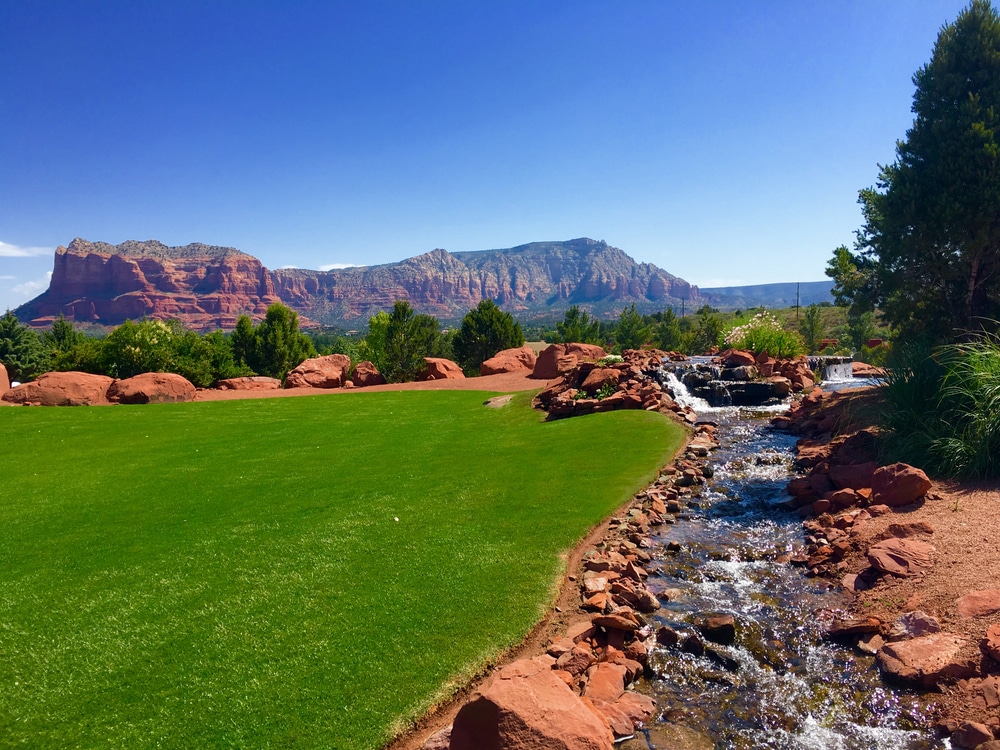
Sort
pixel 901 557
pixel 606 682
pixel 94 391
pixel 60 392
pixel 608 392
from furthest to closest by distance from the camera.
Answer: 1. pixel 94 391
2. pixel 60 392
3. pixel 608 392
4. pixel 901 557
5. pixel 606 682

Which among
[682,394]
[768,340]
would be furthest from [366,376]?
[768,340]

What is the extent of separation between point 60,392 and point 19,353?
1706cm

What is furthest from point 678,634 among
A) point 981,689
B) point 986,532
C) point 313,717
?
point 986,532

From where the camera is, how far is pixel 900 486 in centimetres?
841

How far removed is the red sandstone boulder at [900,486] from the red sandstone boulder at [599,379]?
1067 centimetres

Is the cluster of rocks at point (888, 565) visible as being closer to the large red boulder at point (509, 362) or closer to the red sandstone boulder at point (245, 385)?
the large red boulder at point (509, 362)

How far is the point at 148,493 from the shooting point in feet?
32.5

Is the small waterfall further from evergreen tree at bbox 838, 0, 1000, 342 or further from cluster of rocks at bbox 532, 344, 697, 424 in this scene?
evergreen tree at bbox 838, 0, 1000, 342

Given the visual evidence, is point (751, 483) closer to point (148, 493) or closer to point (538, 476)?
point (538, 476)

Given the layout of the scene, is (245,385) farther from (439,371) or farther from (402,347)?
(402,347)

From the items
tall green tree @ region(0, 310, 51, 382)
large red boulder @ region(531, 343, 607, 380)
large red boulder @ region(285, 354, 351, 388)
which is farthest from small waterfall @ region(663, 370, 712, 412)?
tall green tree @ region(0, 310, 51, 382)

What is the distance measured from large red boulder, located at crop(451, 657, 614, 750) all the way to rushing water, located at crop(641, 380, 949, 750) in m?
0.91

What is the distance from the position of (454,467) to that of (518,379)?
1783cm

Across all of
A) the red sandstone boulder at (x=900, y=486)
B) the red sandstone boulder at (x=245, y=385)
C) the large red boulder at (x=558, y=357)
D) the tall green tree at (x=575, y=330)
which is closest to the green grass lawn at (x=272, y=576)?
the red sandstone boulder at (x=900, y=486)
